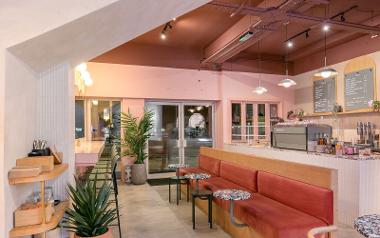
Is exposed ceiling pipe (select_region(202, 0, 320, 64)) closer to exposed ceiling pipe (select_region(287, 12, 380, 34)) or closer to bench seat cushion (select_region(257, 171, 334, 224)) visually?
exposed ceiling pipe (select_region(287, 12, 380, 34))

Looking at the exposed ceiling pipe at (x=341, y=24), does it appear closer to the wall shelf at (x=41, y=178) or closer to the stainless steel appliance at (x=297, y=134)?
the stainless steel appliance at (x=297, y=134)

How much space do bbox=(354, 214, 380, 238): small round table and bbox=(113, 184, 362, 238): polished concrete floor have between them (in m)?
1.80

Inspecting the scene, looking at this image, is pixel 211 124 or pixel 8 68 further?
pixel 211 124

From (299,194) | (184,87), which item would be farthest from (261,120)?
(299,194)

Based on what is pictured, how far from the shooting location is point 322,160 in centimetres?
408

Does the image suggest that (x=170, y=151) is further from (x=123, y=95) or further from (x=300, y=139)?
(x=300, y=139)

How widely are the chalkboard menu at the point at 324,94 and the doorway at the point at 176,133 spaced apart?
308cm

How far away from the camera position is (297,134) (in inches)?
187

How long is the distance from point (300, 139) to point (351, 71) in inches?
127

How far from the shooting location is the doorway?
312 inches

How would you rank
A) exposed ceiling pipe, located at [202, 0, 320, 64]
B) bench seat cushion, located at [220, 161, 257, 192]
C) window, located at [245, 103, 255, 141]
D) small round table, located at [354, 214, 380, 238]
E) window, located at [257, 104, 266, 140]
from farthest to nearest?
1. window, located at [257, 104, 266, 140]
2. window, located at [245, 103, 255, 141]
3. exposed ceiling pipe, located at [202, 0, 320, 64]
4. bench seat cushion, located at [220, 161, 257, 192]
5. small round table, located at [354, 214, 380, 238]

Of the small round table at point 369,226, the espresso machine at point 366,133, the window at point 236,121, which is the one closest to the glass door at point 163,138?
the window at point 236,121

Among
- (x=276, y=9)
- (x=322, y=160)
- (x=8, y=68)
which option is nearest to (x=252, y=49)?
(x=276, y=9)

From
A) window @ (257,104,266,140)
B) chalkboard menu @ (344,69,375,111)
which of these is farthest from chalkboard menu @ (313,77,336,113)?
window @ (257,104,266,140)
